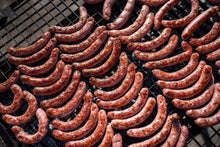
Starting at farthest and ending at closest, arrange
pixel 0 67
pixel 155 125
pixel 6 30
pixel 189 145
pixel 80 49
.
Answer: pixel 6 30
pixel 0 67
pixel 80 49
pixel 189 145
pixel 155 125

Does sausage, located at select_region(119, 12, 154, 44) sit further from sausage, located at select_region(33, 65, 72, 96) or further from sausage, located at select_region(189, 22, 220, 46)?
sausage, located at select_region(33, 65, 72, 96)

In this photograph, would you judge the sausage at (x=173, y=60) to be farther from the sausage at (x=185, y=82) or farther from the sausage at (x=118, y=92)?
the sausage at (x=118, y=92)

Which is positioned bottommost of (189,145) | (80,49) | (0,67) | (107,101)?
(189,145)

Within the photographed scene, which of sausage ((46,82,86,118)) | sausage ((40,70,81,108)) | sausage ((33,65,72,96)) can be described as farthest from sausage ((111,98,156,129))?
sausage ((33,65,72,96))

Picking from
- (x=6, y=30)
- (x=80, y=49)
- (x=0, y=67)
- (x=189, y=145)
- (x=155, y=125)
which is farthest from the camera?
(x=6, y=30)

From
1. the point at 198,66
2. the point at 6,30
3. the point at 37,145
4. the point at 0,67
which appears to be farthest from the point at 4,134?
the point at 198,66

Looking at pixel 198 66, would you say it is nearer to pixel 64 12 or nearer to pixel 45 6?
pixel 64 12

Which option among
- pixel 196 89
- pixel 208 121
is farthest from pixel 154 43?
pixel 208 121
